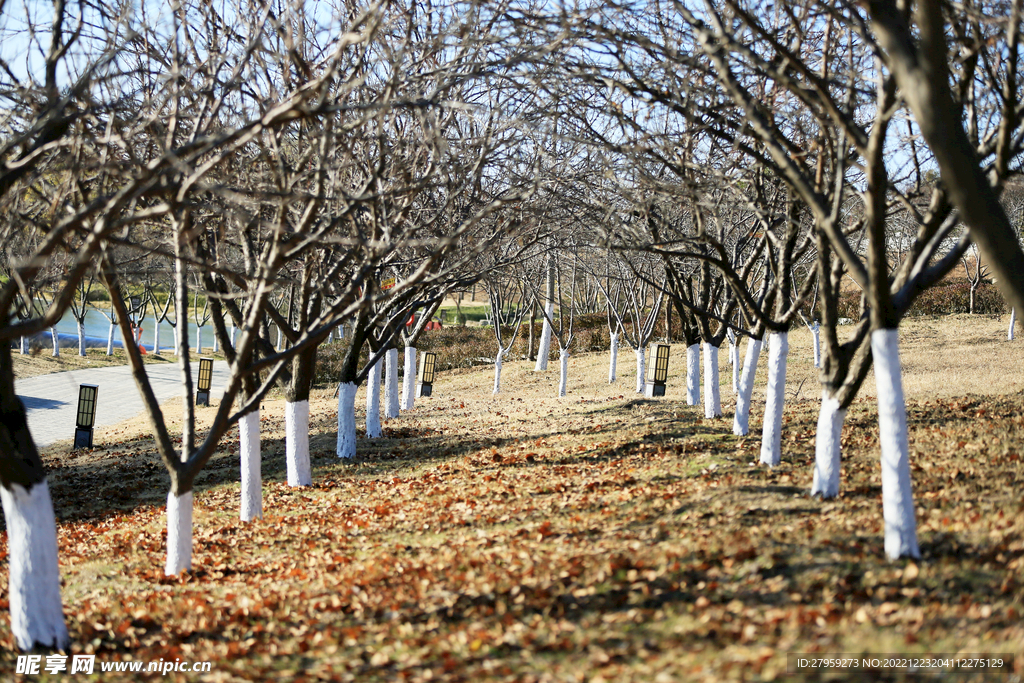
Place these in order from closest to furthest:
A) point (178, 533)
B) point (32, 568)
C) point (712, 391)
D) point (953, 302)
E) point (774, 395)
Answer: point (32, 568) → point (178, 533) → point (774, 395) → point (712, 391) → point (953, 302)

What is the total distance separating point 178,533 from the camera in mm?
6352

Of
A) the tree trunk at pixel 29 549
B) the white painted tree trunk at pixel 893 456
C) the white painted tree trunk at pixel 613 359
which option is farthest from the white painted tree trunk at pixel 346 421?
the white painted tree trunk at pixel 613 359

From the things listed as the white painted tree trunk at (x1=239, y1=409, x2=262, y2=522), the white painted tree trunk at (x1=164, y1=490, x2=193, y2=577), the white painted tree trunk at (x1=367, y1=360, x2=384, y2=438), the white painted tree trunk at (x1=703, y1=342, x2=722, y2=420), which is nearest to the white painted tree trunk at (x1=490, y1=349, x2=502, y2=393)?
the white painted tree trunk at (x1=367, y1=360, x2=384, y2=438)

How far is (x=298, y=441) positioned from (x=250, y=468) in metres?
1.57

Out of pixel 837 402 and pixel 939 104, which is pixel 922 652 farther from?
pixel 837 402

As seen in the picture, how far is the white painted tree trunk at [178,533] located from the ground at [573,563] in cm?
17

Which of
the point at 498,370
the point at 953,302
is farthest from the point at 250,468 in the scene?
the point at 953,302

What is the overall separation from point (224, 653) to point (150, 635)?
902 mm

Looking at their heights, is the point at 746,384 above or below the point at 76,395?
above

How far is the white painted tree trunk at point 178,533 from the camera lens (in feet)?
20.6

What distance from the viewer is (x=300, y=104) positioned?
4.46m

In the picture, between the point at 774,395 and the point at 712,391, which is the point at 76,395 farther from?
the point at 774,395

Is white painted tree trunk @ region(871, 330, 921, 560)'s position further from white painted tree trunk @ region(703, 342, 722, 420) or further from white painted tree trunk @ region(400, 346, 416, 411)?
white painted tree trunk @ region(400, 346, 416, 411)

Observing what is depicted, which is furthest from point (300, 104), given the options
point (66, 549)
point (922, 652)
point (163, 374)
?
point (163, 374)
